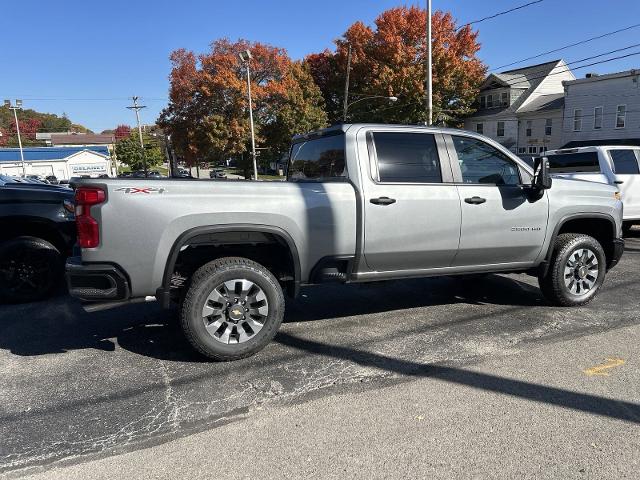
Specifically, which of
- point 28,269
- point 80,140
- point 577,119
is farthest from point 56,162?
point 28,269

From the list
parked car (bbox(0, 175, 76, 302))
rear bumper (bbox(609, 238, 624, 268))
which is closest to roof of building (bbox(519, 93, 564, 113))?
rear bumper (bbox(609, 238, 624, 268))

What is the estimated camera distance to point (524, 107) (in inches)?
1617

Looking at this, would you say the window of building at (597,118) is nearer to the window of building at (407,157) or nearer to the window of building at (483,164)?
the window of building at (483,164)

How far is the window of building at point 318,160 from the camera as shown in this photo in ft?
14.6

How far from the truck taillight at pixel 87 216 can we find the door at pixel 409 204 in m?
2.11

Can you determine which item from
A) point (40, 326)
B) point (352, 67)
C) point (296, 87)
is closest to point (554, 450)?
point (40, 326)

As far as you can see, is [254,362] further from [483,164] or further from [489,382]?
[483,164]

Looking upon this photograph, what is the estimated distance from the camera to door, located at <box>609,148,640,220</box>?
29.4 ft

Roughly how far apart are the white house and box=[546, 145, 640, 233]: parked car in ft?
102

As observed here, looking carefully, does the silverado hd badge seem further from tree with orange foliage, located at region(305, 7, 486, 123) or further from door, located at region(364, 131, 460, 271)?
tree with orange foliage, located at region(305, 7, 486, 123)

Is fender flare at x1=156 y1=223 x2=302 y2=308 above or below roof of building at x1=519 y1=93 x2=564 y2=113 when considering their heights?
below

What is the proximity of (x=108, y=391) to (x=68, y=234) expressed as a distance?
9.98ft

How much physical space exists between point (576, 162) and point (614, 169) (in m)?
0.68

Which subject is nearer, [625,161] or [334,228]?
[334,228]
